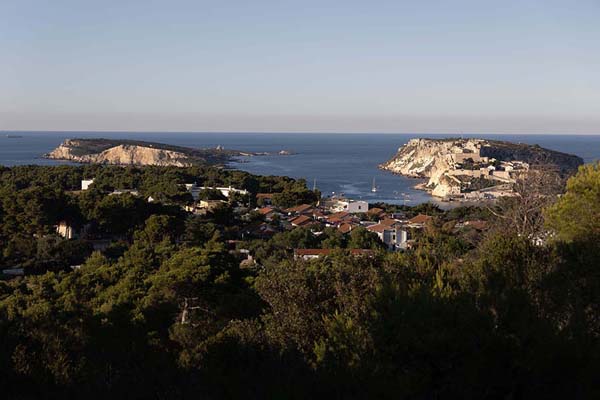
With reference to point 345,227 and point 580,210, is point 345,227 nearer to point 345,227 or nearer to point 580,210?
point 345,227

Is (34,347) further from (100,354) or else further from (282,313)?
(282,313)

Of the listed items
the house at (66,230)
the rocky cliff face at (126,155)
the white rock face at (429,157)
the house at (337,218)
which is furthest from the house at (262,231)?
the rocky cliff face at (126,155)

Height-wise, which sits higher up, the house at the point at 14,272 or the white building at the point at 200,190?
the white building at the point at 200,190

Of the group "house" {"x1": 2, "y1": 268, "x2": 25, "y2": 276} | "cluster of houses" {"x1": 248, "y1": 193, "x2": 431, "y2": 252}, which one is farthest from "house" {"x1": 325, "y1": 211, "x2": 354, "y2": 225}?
"house" {"x1": 2, "y1": 268, "x2": 25, "y2": 276}

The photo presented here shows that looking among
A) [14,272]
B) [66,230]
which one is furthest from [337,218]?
[14,272]

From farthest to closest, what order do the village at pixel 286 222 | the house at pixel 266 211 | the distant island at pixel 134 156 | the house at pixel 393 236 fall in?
the distant island at pixel 134 156 < the house at pixel 266 211 < the house at pixel 393 236 < the village at pixel 286 222

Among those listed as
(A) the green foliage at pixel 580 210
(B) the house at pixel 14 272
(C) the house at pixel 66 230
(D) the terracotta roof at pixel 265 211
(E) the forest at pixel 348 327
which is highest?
(A) the green foliage at pixel 580 210

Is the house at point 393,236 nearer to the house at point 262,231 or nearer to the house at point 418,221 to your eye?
the house at point 418,221

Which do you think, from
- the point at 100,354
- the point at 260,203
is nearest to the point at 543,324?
the point at 100,354
